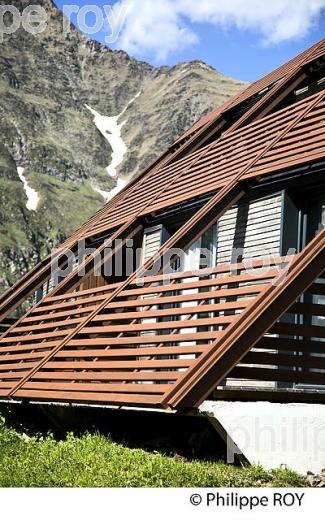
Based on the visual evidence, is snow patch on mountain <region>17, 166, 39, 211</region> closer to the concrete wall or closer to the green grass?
the green grass

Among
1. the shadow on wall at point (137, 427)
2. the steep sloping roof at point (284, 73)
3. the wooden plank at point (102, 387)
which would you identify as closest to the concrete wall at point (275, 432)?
the shadow on wall at point (137, 427)

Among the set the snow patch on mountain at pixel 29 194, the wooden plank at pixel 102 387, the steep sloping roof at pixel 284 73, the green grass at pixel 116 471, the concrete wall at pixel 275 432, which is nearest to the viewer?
the green grass at pixel 116 471

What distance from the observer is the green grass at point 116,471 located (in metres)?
6.54

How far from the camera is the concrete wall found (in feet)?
24.5

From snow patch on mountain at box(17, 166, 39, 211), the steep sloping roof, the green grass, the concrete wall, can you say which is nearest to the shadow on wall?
the concrete wall

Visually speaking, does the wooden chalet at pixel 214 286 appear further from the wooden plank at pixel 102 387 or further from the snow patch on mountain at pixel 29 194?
the snow patch on mountain at pixel 29 194

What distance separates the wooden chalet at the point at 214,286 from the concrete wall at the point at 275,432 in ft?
0.93

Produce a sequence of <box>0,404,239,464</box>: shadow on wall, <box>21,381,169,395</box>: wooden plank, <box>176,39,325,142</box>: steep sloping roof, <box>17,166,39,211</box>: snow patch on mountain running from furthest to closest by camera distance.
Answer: <box>17,166,39,211</box>: snow patch on mountain → <box>176,39,325,142</box>: steep sloping roof → <box>0,404,239,464</box>: shadow on wall → <box>21,381,169,395</box>: wooden plank

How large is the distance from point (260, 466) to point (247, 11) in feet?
333

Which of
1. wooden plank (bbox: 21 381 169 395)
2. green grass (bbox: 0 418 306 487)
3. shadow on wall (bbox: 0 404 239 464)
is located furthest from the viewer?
shadow on wall (bbox: 0 404 239 464)

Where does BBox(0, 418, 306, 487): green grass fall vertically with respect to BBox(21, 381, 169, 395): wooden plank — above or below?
below

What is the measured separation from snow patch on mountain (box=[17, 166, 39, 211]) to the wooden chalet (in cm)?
13554

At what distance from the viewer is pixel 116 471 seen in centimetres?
683

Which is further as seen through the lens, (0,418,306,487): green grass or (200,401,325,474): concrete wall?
(200,401,325,474): concrete wall
